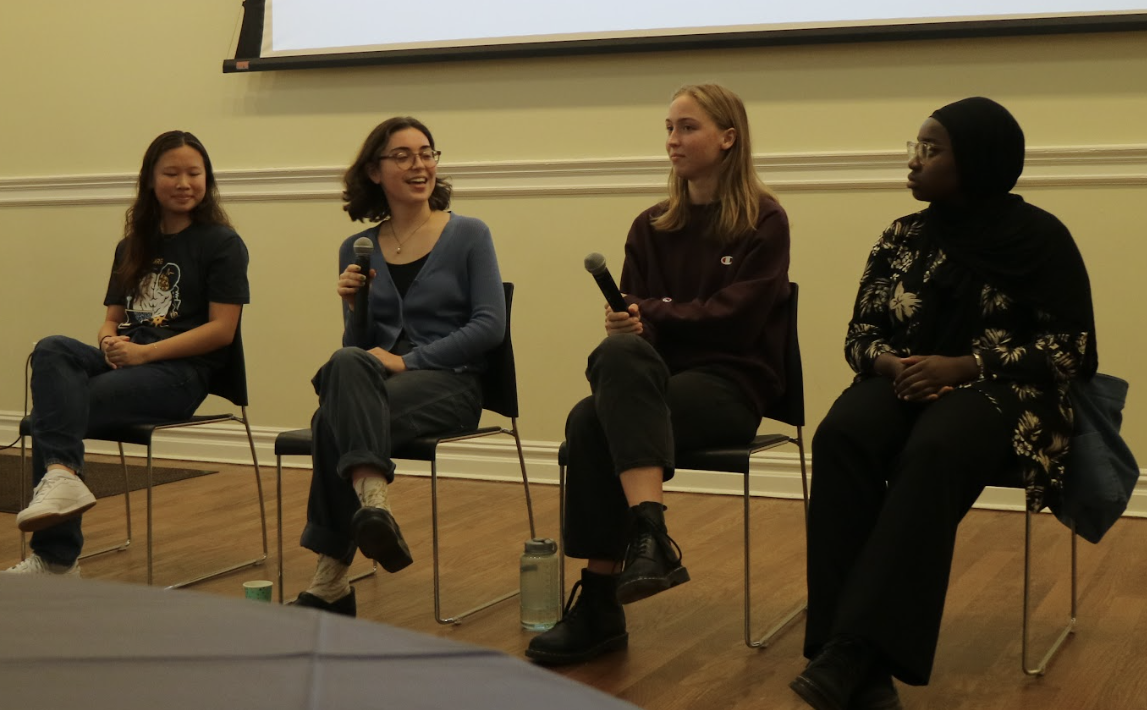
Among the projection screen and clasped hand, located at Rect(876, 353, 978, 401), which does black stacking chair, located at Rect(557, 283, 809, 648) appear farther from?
the projection screen

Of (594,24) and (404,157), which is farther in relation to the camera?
(594,24)

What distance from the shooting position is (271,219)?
4480 mm

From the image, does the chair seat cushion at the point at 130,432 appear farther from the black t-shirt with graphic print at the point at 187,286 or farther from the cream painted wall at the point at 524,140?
the cream painted wall at the point at 524,140

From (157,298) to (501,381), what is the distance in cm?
87

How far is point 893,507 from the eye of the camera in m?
2.00

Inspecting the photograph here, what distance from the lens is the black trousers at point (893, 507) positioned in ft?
6.34

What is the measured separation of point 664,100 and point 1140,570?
6.32ft

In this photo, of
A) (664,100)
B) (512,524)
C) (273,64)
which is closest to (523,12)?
(664,100)

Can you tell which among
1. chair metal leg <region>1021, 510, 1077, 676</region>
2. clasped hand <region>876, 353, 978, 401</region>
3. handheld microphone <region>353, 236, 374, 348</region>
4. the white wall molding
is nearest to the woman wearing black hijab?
clasped hand <region>876, 353, 978, 401</region>

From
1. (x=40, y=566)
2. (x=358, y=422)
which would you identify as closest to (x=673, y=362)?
(x=358, y=422)

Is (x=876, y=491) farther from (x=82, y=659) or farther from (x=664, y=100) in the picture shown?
(x=664, y=100)

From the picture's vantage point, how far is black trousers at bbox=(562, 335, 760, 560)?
2254 mm

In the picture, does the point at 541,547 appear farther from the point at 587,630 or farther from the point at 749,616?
the point at 749,616

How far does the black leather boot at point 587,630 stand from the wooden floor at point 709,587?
4 centimetres
